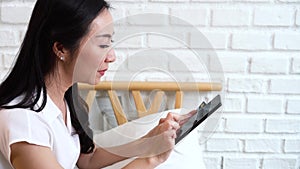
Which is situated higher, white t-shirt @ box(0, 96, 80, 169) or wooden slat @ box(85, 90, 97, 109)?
wooden slat @ box(85, 90, 97, 109)

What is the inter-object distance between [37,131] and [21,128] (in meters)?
A: 0.03

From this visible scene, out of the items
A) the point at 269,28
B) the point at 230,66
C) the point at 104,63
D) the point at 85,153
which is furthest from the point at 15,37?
the point at 269,28

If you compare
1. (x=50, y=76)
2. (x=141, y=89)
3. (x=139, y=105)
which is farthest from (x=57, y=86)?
(x=141, y=89)

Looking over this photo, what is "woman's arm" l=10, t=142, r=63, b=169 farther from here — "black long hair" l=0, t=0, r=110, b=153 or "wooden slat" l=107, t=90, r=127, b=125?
"wooden slat" l=107, t=90, r=127, b=125

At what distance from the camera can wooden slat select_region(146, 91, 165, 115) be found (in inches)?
38.8

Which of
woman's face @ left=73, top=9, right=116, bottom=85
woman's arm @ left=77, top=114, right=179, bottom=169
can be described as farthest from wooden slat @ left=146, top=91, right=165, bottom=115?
woman's face @ left=73, top=9, right=116, bottom=85

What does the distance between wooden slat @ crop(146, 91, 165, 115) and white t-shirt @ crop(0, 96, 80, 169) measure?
9.4 inches

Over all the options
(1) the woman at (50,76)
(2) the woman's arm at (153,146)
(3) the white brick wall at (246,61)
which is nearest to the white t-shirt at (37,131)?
(1) the woman at (50,76)

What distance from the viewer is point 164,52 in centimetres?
86

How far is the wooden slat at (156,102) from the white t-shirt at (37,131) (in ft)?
0.78

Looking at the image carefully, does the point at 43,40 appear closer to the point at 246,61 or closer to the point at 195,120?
the point at 195,120

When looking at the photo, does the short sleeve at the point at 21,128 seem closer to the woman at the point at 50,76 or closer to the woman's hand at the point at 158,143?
the woman at the point at 50,76

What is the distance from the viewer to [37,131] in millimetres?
706

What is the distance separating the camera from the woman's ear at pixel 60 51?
2.35 ft
